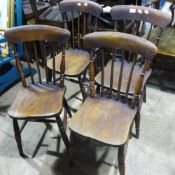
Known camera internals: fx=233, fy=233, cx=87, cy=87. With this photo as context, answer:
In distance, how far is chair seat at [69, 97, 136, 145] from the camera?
52.5 inches

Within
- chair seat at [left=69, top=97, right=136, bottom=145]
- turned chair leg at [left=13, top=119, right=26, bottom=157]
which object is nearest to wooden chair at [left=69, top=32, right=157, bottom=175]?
chair seat at [left=69, top=97, right=136, bottom=145]

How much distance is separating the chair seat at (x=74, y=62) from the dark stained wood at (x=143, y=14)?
0.43 meters

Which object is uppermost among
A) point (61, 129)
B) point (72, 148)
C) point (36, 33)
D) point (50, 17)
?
point (36, 33)

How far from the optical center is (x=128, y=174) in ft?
5.39

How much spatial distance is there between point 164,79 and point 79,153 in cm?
135

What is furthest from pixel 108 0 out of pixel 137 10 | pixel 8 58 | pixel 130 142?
pixel 130 142

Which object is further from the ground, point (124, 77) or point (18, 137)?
point (124, 77)

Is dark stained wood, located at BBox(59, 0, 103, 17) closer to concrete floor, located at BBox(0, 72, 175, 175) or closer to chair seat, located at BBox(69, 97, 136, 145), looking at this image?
chair seat, located at BBox(69, 97, 136, 145)

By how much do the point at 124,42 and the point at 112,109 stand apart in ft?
1.45

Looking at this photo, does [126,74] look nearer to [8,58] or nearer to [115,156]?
[115,156]

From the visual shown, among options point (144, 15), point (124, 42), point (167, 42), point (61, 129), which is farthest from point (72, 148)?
point (167, 42)

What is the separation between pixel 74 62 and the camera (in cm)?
197

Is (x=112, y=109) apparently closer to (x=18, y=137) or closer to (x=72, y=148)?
(x=72, y=148)

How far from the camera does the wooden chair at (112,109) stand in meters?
1.32
